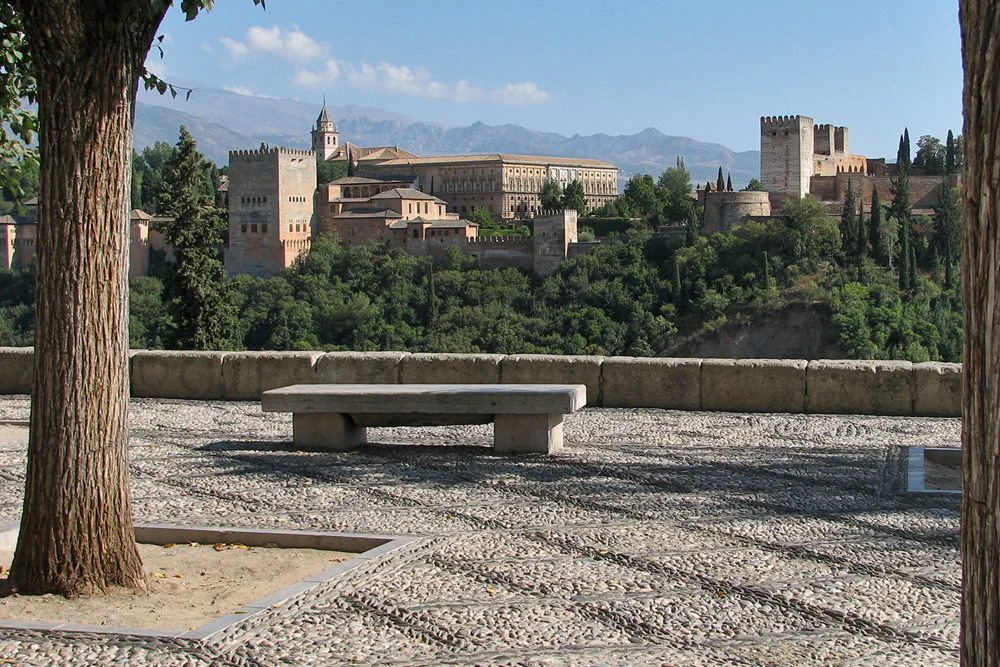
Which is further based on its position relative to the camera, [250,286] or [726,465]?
[250,286]

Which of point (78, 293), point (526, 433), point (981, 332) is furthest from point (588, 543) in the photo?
point (981, 332)

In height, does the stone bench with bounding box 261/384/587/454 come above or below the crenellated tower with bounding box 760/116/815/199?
below

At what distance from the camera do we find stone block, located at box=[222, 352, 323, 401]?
9359 millimetres

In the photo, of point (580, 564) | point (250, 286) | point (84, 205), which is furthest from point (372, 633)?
point (250, 286)

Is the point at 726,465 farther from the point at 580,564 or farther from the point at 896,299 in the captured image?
the point at 896,299

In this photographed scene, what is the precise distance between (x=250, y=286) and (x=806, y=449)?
196 feet

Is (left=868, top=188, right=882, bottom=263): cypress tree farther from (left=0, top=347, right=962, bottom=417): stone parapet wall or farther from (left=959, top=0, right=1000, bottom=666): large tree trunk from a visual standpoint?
(left=959, top=0, right=1000, bottom=666): large tree trunk

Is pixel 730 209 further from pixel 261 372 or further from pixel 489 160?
pixel 261 372

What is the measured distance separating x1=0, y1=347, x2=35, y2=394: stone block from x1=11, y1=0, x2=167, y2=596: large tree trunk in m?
6.44

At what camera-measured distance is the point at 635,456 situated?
22.3 feet

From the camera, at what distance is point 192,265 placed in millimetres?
25234

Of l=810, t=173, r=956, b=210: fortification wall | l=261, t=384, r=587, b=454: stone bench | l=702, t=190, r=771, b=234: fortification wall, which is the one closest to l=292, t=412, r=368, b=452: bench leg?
l=261, t=384, r=587, b=454: stone bench

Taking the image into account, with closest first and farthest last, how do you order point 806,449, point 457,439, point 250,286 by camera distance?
point 806,449 < point 457,439 < point 250,286

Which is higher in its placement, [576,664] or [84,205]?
[84,205]
